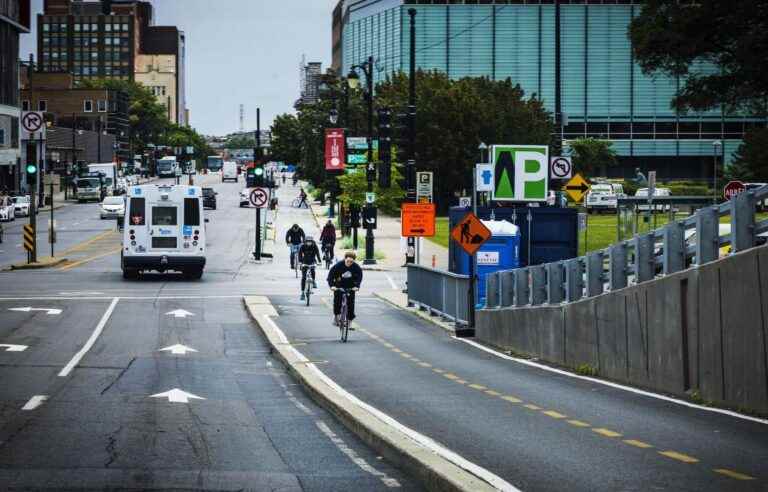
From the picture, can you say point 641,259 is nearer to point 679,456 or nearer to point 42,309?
point 679,456

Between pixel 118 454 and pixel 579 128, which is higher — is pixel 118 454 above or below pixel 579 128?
below

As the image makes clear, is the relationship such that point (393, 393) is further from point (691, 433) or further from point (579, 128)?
point (579, 128)

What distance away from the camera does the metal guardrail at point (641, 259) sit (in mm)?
14859

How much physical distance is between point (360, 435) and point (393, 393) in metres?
3.47

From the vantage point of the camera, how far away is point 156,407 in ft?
52.0

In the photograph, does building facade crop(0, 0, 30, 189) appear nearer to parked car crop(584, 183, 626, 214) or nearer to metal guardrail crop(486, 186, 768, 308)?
parked car crop(584, 183, 626, 214)

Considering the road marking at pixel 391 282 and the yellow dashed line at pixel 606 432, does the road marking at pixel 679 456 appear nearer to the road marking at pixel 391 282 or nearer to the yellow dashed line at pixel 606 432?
the yellow dashed line at pixel 606 432

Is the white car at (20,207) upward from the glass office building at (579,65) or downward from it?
downward

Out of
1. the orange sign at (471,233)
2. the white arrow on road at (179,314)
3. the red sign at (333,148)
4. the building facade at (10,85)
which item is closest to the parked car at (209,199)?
the building facade at (10,85)

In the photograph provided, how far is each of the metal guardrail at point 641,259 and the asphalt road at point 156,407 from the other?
4798mm

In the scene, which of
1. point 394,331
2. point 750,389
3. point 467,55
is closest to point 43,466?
point 750,389

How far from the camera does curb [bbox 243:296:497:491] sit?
9.65 m

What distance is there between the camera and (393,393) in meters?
16.6

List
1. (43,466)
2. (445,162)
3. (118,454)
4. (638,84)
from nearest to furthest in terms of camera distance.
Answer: (43,466) → (118,454) → (445,162) → (638,84)
